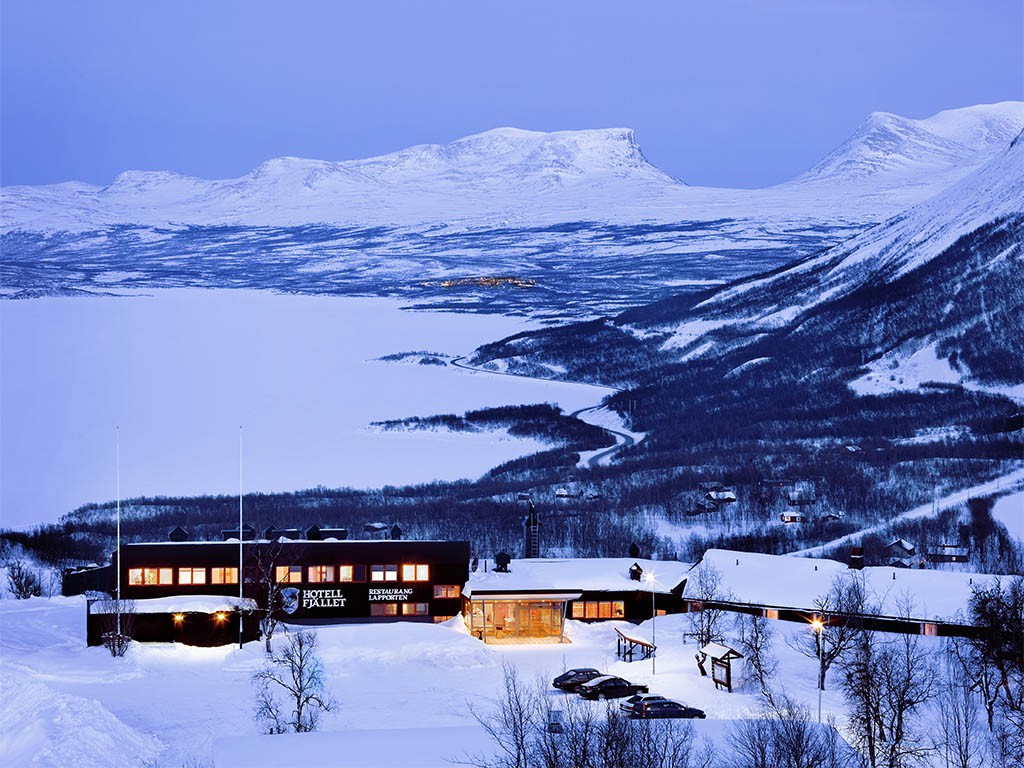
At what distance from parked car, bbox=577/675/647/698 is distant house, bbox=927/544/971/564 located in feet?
184

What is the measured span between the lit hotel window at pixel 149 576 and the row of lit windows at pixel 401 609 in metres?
9.94

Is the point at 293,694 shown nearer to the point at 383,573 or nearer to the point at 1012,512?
the point at 383,573

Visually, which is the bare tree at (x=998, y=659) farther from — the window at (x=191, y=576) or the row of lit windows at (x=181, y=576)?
the window at (x=191, y=576)

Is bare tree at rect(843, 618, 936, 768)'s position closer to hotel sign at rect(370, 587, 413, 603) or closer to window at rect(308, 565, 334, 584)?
hotel sign at rect(370, 587, 413, 603)

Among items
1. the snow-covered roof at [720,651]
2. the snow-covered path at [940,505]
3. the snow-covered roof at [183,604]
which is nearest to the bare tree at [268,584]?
the snow-covered roof at [183,604]

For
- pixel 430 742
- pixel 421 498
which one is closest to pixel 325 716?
pixel 430 742

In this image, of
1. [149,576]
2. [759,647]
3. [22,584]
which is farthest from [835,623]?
[22,584]

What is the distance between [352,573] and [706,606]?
692 inches

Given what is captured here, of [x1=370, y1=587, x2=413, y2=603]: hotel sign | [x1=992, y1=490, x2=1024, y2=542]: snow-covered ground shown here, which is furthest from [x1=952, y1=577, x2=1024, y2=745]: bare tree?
[x1=992, y1=490, x2=1024, y2=542]: snow-covered ground

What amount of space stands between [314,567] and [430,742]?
35.1m

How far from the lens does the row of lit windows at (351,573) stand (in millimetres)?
61281

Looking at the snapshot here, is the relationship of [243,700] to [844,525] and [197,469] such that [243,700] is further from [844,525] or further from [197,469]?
[197,469]

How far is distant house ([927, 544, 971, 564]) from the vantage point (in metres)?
92.1

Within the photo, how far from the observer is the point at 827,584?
193ft
